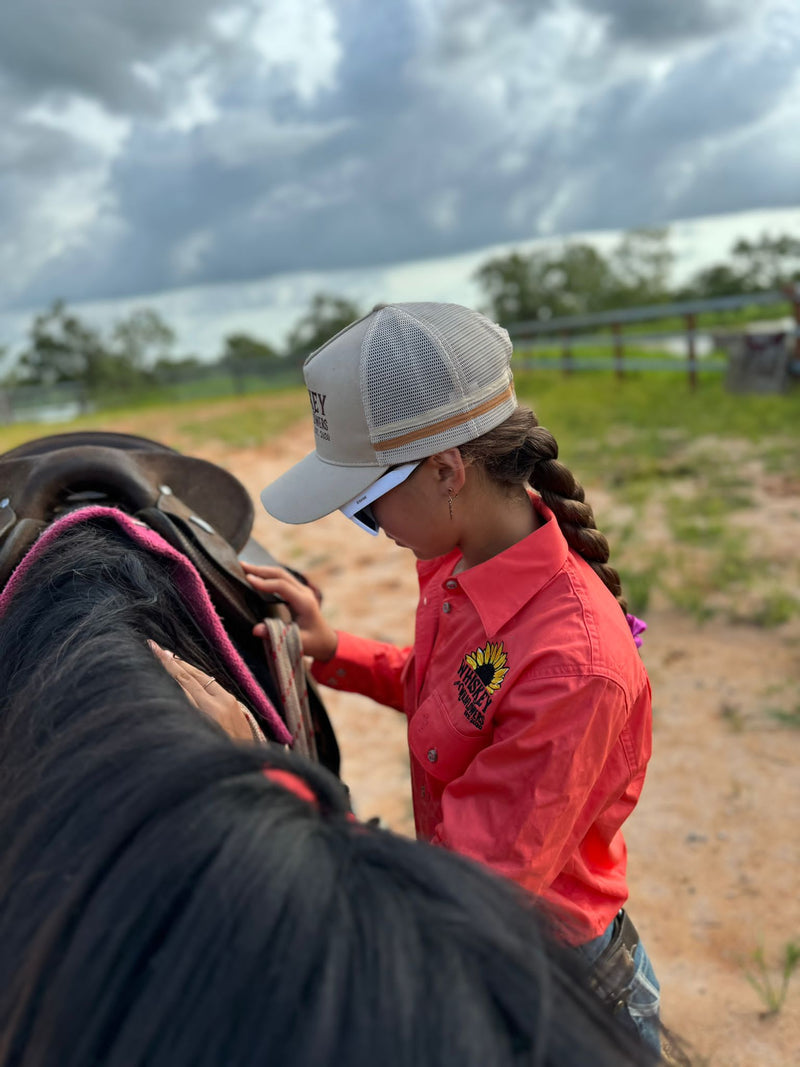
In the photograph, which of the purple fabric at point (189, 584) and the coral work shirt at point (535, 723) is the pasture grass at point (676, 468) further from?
the purple fabric at point (189, 584)

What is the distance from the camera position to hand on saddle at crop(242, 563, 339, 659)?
1.32m

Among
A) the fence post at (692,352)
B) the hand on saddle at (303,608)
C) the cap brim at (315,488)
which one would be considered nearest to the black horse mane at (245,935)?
the cap brim at (315,488)

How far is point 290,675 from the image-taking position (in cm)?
112

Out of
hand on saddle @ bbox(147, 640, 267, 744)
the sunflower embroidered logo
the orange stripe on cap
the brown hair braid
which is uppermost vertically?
the orange stripe on cap

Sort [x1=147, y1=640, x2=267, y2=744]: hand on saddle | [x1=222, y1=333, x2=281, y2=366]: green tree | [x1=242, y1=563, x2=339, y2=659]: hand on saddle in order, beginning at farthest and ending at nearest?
[x1=222, y1=333, x2=281, y2=366]: green tree
[x1=242, y1=563, x2=339, y2=659]: hand on saddle
[x1=147, y1=640, x2=267, y2=744]: hand on saddle

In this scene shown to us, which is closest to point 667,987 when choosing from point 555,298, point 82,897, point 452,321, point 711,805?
point 711,805

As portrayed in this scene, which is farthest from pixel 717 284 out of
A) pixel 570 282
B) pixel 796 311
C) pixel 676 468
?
pixel 676 468

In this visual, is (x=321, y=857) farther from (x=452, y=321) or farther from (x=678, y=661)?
(x=678, y=661)

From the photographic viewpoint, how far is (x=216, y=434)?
9.64 metres

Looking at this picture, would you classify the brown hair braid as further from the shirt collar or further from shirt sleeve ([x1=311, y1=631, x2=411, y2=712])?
shirt sleeve ([x1=311, y1=631, x2=411, y2=712])

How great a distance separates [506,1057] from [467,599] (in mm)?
698

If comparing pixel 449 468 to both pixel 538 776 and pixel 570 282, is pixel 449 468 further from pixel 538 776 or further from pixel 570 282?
pixel 570 282

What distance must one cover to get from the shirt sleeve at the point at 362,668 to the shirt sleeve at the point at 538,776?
20.2 inches

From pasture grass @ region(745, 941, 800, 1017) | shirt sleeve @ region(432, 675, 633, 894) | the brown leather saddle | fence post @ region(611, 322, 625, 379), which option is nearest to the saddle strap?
the brown leather saddle
